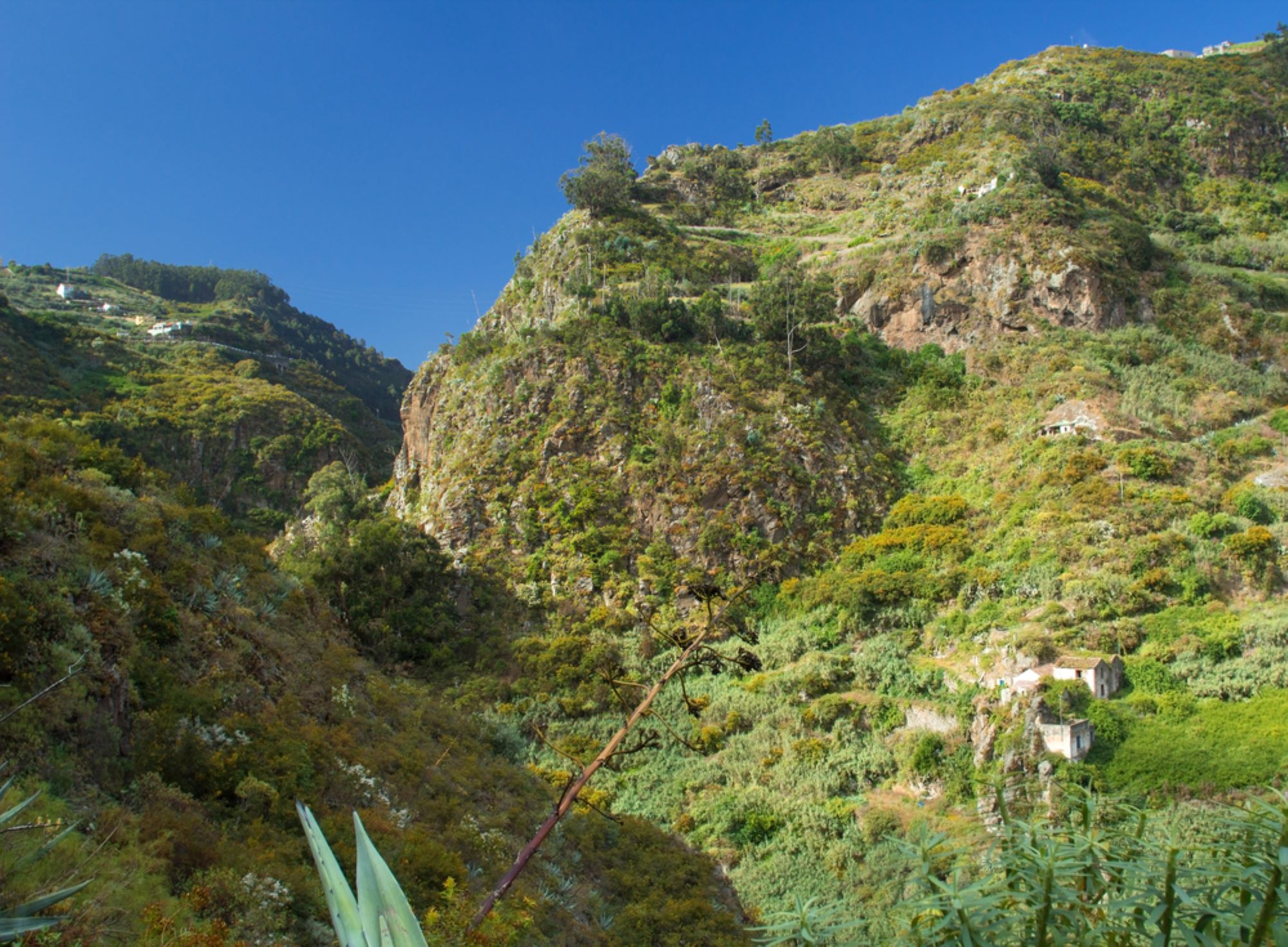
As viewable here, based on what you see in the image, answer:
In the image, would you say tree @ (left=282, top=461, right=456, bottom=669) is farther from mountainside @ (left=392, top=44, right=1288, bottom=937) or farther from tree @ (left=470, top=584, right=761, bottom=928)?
tree @ (left=470, top=584, right=761, bottom=928)

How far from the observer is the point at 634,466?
27.7 m

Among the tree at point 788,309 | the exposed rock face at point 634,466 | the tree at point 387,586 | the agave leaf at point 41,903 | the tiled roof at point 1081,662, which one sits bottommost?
the agave leaf at point 41,903

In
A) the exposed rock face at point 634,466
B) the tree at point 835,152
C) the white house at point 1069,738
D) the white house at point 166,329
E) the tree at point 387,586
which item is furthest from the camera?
the white house at point 166,329

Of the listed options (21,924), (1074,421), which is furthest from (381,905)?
(1074,421)

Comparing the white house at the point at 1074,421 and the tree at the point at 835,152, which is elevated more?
the tree at the point at 835,152

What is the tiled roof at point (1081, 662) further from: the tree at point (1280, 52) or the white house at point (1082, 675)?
the tree at point (1280, 52)

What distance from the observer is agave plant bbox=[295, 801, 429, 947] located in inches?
55.9

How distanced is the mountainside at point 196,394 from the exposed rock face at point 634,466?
16369mm

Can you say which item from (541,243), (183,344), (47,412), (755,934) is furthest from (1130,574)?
(183,344)

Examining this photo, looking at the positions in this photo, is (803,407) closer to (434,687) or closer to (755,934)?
(434,687)

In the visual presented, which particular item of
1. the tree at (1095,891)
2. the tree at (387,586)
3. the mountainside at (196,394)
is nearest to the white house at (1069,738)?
the tree at (1095,891)

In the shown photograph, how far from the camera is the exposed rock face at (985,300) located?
30516mm

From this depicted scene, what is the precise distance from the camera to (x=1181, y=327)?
98.6 feet

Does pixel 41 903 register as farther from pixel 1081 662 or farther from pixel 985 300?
pixel 985 300
